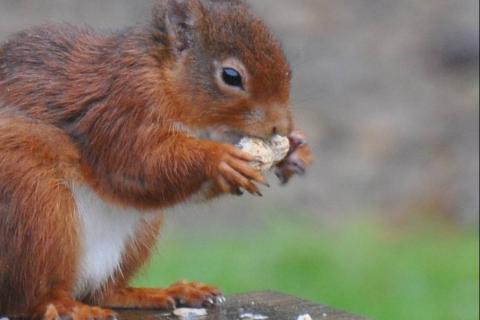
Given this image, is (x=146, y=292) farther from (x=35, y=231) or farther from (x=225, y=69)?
(x=225, y=69)

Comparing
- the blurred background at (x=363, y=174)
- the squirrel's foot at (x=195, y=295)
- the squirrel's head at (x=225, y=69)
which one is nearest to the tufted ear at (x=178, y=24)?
the squirrel's head at (x=225, y=69)

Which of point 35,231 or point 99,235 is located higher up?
point 99,235

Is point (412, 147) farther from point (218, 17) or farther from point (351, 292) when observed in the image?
point (218, 17)

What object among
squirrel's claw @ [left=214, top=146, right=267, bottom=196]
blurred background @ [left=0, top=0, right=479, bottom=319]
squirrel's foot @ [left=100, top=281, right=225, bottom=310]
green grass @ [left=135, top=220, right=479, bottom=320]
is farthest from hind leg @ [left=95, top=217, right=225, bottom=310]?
blurred background @ [left=0, top=0, right=479, bottom=319]

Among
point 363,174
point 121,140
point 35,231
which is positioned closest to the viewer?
point 35,231

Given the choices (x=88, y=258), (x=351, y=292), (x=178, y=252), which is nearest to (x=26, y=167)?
(x=88, y=258)

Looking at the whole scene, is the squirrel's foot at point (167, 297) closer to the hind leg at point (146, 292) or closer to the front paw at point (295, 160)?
the hind leg at point (146, 292)

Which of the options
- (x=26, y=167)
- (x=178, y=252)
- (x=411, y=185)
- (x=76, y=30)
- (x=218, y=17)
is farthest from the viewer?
(x=411, y=185)

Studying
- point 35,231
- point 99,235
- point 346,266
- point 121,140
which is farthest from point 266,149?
point 346,266
